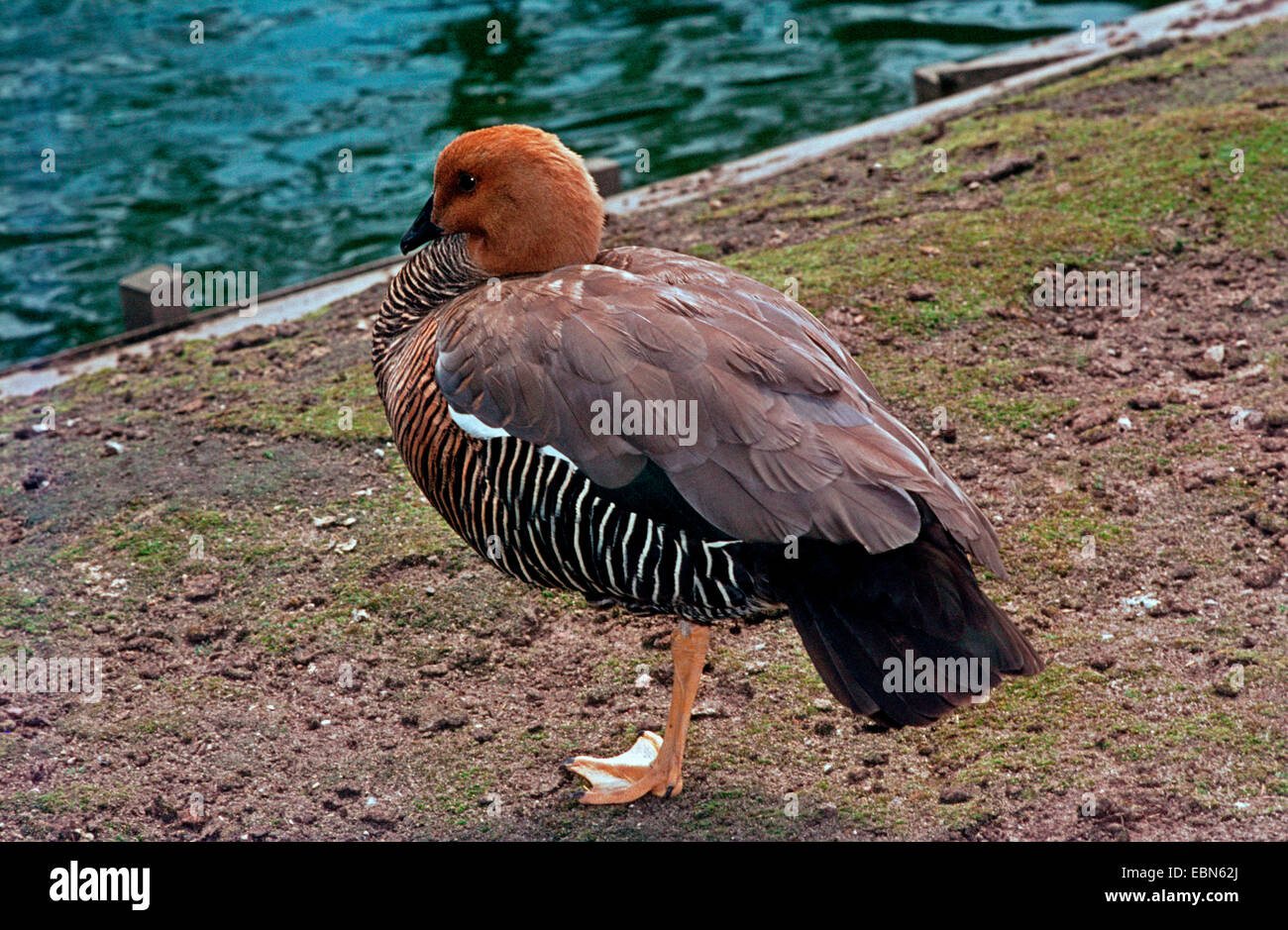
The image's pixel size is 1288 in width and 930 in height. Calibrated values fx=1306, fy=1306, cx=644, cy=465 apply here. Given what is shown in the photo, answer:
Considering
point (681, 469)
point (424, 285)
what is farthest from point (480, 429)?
point (424, 285)

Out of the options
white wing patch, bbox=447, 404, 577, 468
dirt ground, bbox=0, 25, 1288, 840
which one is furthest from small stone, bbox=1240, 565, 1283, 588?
white wing patch, bbox=447, 404, 577, 468

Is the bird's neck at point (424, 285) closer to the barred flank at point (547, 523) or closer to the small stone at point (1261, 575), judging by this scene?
the barred flank at point (547, 523)

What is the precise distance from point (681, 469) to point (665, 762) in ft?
2.84

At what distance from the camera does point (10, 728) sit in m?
3.73

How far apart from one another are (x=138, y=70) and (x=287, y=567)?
916 centimetres

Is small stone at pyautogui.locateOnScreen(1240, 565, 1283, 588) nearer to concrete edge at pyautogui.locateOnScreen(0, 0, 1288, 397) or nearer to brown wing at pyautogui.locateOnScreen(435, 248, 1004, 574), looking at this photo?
brown wing at pyautogui.locateOnScreen(435, 248, 1004, 574)

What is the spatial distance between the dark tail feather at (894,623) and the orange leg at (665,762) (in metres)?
0.46

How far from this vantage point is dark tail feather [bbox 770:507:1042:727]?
2.97 m

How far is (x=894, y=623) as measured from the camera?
3.05 metres

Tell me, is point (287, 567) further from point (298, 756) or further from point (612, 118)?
point (612, 118)

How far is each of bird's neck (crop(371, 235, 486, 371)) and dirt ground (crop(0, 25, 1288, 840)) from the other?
88cm

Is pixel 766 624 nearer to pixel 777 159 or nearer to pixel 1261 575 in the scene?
pixel 1261 575

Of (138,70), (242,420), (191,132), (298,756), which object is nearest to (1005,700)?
(298,756)

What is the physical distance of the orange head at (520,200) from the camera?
12.3ft
